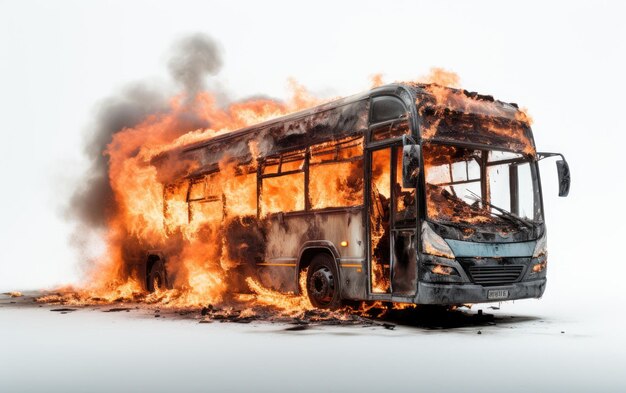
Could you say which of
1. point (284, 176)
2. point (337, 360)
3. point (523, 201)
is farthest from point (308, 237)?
point (337, 360)

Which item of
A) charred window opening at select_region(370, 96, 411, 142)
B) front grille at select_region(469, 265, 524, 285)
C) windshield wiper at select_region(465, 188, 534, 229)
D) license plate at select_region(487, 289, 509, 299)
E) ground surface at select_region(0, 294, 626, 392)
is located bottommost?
ground surface at select_region(0, 294, 626, 392)

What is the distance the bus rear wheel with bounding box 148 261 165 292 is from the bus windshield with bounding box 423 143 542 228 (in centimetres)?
828

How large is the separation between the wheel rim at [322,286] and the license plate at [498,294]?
263 centimetres

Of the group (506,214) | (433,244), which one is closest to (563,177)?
(506,214)

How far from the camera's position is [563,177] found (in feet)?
41.3

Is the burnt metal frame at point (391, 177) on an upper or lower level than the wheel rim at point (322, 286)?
upper

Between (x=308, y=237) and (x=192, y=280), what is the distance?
4.12 metres

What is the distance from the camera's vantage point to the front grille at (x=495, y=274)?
1109 cm

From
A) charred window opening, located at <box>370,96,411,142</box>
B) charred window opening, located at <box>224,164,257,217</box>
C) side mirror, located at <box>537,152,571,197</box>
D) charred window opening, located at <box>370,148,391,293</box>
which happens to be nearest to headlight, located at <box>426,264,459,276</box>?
charred window opening, located at <box>370,148,391,293</box>

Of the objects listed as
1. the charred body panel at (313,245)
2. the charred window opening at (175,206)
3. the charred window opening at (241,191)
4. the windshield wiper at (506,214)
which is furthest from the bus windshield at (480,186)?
the charred window opening at (175,206)

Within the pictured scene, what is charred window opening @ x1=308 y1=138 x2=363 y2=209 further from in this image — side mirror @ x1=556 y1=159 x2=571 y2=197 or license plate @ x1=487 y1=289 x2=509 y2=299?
side mirror @ x1=556 y1=159 x2=571 y2=197

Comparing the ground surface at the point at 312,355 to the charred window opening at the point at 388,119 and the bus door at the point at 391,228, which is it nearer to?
the bus door at the point at 391,228

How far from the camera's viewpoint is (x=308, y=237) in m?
13.0

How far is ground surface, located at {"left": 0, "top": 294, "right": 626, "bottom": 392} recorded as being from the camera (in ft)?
22.7
